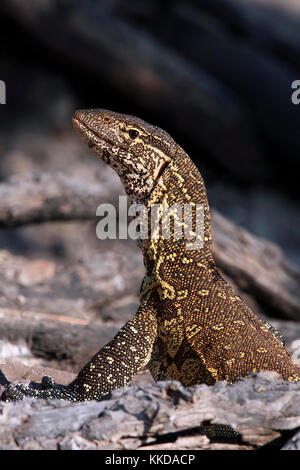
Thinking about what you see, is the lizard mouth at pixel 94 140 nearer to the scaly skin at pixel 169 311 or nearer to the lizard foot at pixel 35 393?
the scaly skin at pixel 169 311

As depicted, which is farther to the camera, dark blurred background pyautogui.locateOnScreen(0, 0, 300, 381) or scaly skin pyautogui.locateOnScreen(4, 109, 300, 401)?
dark blurred background pyautogui.locateOnScreen(0, 0, 300, 381)

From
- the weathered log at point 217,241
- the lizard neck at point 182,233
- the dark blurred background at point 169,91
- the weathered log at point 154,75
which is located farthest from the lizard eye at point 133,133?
the weathered log at point 154,75

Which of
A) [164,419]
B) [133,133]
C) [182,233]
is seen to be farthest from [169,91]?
[164,419]

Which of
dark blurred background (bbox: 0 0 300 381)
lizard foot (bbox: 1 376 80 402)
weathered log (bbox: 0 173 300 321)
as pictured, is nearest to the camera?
lizard foot (bbox: 1 376 80 402)

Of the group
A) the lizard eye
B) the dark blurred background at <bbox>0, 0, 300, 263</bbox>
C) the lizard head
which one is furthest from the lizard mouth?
the dark blurred background at <bbox>0, 0, 300, 263</bbox>

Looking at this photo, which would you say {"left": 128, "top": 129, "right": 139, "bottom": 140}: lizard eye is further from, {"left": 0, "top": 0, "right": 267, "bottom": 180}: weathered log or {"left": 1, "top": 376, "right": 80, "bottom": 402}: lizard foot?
{"left": 0, "top": 0, "right": 267, "bottom": 180}: weathered log

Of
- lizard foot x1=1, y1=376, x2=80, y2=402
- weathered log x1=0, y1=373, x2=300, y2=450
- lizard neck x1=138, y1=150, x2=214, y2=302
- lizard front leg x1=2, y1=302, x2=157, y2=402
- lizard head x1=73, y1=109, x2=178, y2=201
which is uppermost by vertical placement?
lizard head x1=73, y1=109, x2=178, y2=201

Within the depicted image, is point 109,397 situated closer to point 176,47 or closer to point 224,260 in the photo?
point 224,260
